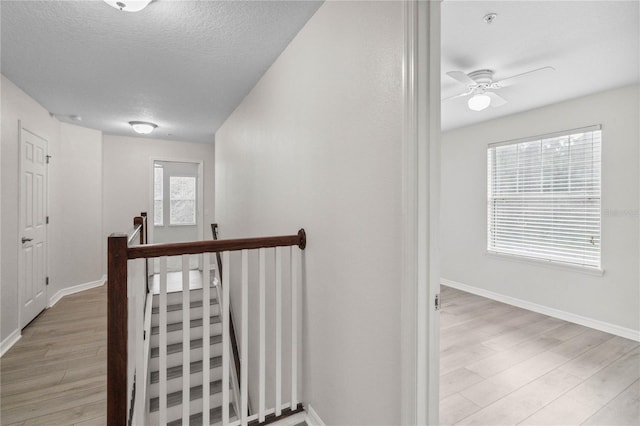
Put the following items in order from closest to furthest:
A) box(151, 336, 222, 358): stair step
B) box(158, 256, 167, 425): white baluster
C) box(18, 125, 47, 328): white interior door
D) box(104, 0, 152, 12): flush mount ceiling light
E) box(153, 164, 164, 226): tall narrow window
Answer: box(158, 256, 167, 425): white baluster < box(104, 0, 152, 12): flush mount ceiling light < box(18, 125, 47, 328): white interior door < box(151, 336, 222, 358): stair step < box(153, 164, 164, 226): tall narrow window

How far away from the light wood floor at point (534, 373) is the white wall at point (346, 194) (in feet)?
2.89

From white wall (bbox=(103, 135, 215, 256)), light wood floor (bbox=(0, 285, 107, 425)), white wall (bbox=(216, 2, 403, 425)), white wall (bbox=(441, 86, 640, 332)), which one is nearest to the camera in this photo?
white wall (bbox=(216, 2, 403, 425))

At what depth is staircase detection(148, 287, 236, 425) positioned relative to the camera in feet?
10.2

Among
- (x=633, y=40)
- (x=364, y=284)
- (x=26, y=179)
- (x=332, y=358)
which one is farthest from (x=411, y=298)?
(x=26, y=179)

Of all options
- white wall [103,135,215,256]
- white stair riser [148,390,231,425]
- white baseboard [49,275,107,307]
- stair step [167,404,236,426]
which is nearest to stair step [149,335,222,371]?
white stair riser [148,390,231,425]

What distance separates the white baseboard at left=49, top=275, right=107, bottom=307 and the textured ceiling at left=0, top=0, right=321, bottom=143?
8.21 feet

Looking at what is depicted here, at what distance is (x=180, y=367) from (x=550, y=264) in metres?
4.42

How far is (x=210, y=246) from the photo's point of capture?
5.59ft

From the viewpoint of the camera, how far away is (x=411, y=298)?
120 centimetres

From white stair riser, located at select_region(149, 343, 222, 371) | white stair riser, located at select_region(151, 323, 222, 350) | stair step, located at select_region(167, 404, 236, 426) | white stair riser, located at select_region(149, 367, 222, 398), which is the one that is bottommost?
stair step, located at select_region(167, 404, 236, 426)

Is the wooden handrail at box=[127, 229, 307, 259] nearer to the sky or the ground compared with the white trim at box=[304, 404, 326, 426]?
nearer to the sky

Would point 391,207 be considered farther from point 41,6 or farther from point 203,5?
point 41,6

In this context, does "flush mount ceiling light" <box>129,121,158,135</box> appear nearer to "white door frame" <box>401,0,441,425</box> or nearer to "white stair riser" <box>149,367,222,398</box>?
"white stair riser" <box>149,367,222,398</box>

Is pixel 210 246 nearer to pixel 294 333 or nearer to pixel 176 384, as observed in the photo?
pixel 294 333
